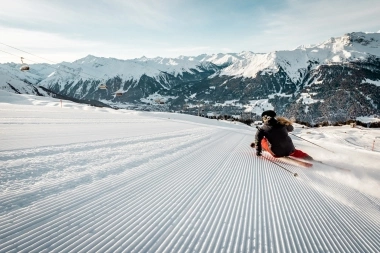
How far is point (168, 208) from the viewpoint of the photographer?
4523 mm

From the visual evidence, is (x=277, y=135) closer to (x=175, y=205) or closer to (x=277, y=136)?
(x=277, y=136)

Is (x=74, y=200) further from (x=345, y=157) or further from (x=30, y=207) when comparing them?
(x=345, y=157)

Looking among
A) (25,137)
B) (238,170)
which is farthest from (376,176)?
(25,137)

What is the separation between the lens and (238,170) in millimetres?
7566

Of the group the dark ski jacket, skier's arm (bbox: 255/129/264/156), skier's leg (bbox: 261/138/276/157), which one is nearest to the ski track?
the dark ski jacket

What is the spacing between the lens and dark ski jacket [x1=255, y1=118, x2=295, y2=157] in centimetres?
893

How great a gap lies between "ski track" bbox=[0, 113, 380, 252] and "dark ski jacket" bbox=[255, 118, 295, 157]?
1562 millimetres

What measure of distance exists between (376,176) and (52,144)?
10766mm

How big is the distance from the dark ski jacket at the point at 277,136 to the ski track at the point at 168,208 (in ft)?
5.13

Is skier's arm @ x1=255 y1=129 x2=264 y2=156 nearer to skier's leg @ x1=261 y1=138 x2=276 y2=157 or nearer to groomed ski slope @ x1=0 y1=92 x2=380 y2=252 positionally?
skier's leg @ x1=261 y1=138 x2=276 y2=157

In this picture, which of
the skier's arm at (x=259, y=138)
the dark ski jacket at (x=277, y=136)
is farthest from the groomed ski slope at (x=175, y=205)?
the skier's arm at (x=259, y=138)

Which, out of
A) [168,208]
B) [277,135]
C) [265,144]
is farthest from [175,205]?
[265,144]

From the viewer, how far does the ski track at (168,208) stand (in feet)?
11.5

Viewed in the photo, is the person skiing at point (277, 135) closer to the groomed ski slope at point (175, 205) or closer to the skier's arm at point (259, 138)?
→ the skier's arm at point (259, 138)
